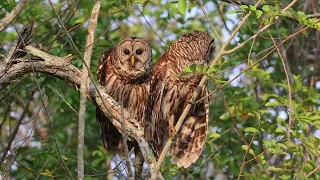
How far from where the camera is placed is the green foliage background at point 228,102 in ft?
19.5

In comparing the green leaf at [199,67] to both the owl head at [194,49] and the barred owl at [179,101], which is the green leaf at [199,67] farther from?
the owl head at [194,49]

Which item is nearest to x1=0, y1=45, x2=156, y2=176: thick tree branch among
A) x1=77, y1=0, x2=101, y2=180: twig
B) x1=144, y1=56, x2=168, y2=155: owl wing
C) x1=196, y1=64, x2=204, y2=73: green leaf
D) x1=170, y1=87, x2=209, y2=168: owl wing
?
x1=77, y1=0, x2=101, y2=180: twig

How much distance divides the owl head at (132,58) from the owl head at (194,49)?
Answer: 810mm

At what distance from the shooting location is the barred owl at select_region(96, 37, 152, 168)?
7395 mm

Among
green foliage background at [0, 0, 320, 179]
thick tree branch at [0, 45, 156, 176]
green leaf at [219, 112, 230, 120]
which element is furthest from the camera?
green leaf at [219, 112, 230, 120]

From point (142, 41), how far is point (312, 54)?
3314mm

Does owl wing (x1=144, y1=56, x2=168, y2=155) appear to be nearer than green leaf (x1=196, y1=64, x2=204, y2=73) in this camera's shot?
No

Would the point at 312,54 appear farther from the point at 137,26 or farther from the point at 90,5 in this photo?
the point at 90,5

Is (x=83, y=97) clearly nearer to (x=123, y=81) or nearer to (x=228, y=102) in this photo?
(x=123, y=81)

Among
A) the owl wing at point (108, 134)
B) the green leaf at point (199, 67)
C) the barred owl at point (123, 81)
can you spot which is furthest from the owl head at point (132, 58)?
the green leaf at point (199, 67)

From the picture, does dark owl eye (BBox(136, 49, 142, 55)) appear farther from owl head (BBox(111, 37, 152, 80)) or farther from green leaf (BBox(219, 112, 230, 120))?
green leaf (BBox(219, 112, 230, 120))

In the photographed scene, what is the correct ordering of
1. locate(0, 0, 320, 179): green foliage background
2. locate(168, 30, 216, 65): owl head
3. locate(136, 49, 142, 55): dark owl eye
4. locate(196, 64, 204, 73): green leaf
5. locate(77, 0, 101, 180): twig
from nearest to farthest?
locate(77, 0, 101, 180): twig, locate(196, 64, 204, 73): green leaf, locate(0, 0, 320, 179): green foliage background, locate(168, 30, 216, 65): owl head, locate(136, 49, 142, 55): dark owl eye

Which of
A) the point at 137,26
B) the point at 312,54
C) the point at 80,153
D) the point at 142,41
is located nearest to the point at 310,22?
the point at 80,153

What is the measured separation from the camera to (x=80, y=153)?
4.49m
